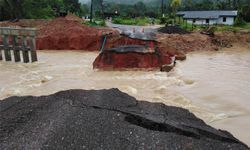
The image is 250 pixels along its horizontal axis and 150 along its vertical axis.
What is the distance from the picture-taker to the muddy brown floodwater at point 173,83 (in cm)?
827

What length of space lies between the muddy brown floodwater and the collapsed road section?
1.50 metres

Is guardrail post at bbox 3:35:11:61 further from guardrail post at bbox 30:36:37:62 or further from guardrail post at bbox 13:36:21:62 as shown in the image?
guardrail post at bbox 30:36:37:62

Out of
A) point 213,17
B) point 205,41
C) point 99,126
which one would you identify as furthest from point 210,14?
point 99,126

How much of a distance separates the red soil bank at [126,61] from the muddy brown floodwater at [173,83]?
1.60 feet

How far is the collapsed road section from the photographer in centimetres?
500

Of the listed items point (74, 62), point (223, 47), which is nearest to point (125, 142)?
point (74, 62)

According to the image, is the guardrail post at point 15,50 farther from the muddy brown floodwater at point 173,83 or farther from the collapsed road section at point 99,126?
the collapsed road section at point 99,126

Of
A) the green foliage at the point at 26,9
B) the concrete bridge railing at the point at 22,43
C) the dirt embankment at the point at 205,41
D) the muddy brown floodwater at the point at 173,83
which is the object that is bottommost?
the muddy brown floodwater at the point at 173,83

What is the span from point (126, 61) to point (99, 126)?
835 cm

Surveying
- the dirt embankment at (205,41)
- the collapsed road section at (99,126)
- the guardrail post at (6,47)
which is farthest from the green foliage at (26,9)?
the collapsed road section at (99,126)

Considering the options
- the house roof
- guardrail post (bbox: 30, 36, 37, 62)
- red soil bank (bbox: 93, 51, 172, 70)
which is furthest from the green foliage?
red soil bank (bbox: 93, 51, 172, 70)

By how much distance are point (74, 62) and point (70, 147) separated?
39.9 ft

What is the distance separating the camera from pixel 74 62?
1673cm

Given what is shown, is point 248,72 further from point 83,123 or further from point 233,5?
point 233,5
